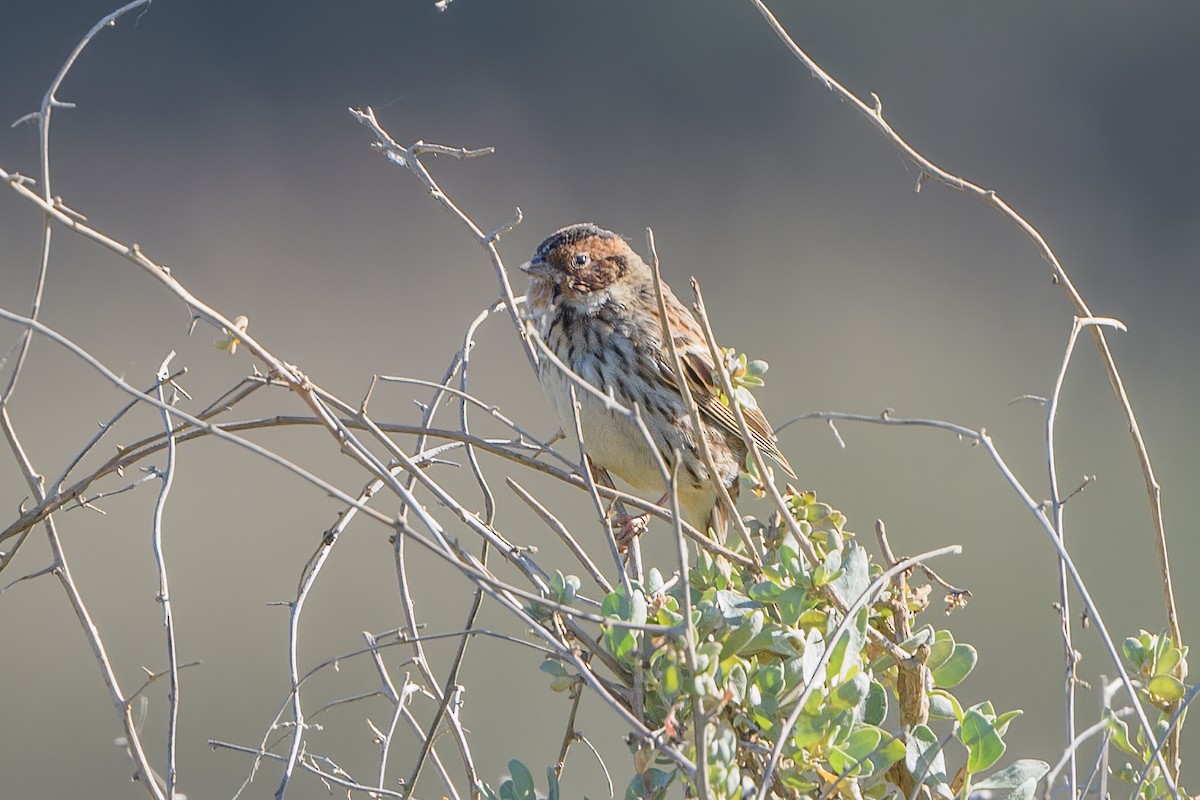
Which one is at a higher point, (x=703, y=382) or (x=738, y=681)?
(x=703, y=382)

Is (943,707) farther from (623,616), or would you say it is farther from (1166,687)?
(623,616)

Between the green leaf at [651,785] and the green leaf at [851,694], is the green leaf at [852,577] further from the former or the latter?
the green leaf at [651,785]

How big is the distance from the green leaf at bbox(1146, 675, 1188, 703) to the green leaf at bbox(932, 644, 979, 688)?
0.68ft

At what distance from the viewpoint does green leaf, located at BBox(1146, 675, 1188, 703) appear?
1580 mm

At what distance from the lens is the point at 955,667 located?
157cm

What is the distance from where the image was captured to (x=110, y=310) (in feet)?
24.3

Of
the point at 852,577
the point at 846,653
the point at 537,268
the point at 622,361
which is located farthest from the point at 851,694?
the point at 537,268

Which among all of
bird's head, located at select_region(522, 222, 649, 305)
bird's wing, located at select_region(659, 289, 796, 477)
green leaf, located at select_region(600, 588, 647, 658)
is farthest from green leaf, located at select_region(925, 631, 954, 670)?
bird's head, located at select_region(522, 222, 649, 305)

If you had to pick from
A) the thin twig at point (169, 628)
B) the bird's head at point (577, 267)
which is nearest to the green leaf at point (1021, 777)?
the thin twig at point (169, 628)

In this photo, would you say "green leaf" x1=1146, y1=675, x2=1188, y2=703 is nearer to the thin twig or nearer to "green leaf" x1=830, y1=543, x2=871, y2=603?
"green leaf" x1=830, y1=543, x2=871, y2=603

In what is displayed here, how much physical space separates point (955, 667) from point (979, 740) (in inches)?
4.5

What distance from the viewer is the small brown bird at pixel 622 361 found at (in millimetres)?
3043

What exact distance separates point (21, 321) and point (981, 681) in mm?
5647

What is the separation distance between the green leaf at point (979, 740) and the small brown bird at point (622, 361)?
1.49 meters
